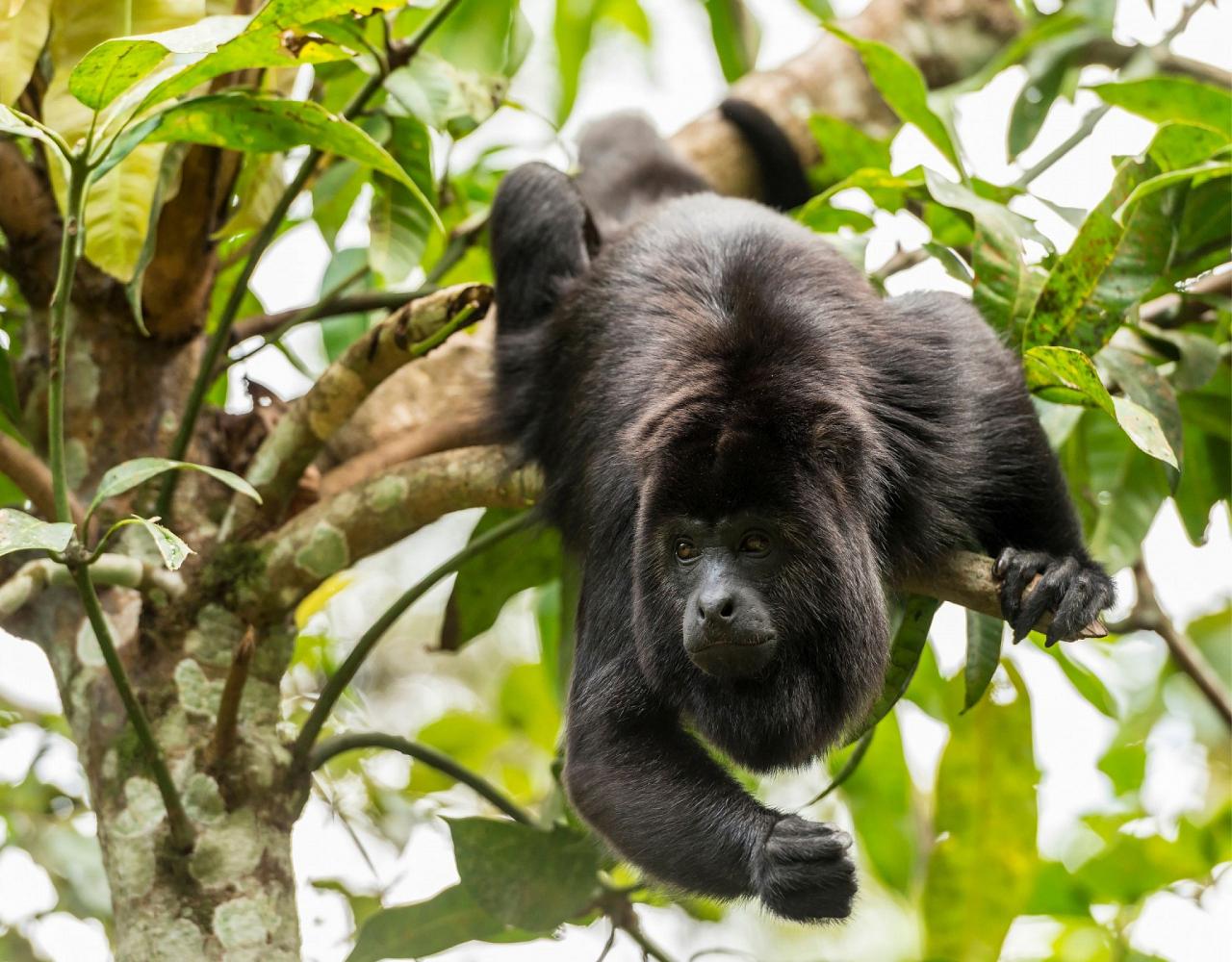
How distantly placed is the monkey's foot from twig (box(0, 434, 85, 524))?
5.72 ft

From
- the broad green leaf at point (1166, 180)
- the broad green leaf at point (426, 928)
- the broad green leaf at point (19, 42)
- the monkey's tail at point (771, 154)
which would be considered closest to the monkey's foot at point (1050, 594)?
the broad green leaf at point (1166, 180)

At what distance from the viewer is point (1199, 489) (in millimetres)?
3082

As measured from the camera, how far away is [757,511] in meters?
2.42

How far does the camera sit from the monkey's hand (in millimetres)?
2152

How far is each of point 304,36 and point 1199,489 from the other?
2242 mm

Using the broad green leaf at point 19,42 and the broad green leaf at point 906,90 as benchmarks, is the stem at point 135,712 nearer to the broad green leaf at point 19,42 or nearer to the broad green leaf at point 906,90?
the broad green leaf at point 19,42

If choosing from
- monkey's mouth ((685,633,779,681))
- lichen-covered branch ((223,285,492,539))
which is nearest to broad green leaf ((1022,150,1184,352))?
monkey's mouth ((685,633,779,681))

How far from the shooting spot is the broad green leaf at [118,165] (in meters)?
2.39

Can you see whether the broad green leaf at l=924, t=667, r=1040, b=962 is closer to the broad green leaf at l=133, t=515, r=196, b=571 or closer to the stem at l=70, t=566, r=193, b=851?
the stem at l=70, t=566, r=193, b=851

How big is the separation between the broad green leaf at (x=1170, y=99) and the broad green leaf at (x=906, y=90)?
1.12 ft

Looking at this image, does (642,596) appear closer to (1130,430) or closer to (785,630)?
(785,630)

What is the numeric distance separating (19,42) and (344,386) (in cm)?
86

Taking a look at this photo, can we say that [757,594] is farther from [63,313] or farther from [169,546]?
[63,313]

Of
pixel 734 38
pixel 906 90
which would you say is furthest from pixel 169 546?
pixel 734 38
